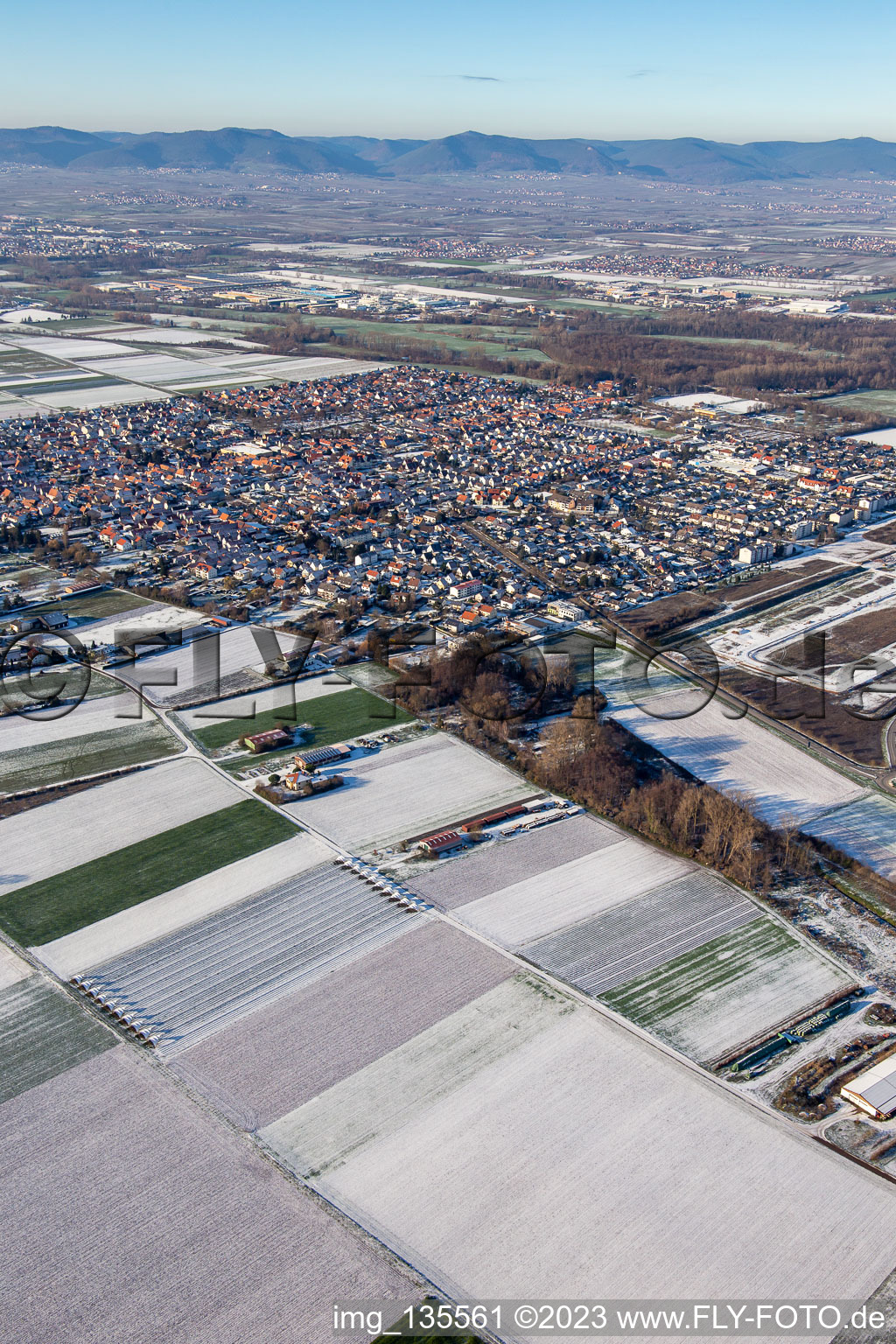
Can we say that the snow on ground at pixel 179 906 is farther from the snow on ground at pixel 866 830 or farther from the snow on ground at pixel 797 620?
the snow on ground at pixel 797 620

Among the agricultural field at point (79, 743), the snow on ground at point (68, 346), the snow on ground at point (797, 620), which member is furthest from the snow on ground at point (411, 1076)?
the snow on ground at point (68, 346)

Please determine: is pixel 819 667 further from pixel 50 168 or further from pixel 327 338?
pixel 50 168

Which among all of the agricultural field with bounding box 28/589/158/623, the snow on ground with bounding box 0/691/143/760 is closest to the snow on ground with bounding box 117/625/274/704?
the snow on ground with bounding box 0/691/143/760

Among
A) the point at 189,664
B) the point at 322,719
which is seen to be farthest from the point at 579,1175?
the point at 189,664

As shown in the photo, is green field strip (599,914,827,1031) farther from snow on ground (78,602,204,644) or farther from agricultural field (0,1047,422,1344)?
snow on ground (78,602,204,644)

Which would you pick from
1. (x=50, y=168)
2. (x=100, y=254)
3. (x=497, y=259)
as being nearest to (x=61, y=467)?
(x=100, y=254)

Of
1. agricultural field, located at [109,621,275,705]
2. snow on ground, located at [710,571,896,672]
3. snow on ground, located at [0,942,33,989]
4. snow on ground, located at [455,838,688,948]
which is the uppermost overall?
snow on ground, located at [710,571,896,672]

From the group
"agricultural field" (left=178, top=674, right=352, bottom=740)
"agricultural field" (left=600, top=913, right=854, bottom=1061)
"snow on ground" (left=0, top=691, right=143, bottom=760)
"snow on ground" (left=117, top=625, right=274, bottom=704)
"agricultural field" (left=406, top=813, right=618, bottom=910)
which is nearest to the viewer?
"agricultural field" (left=600, top=913, right=854, bottom=1061)
